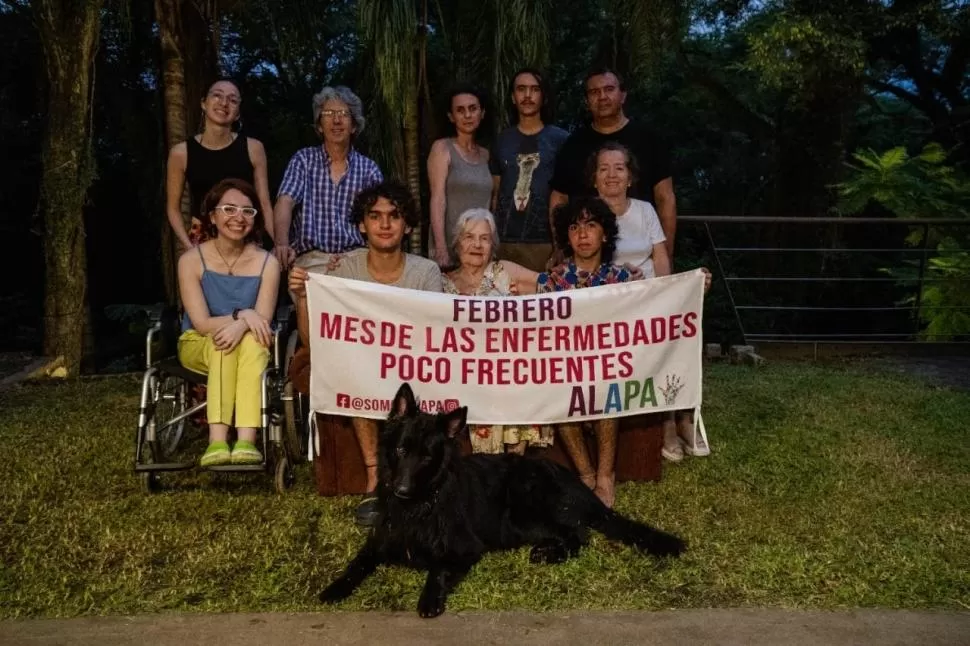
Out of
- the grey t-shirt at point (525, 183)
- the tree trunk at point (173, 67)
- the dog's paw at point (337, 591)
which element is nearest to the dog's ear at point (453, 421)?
the dog's paw at point (337, 591)

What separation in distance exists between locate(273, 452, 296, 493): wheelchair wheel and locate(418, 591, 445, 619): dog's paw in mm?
1489

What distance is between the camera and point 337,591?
9.23 feet

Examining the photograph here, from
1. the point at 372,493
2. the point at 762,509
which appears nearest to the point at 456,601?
the point at 372,493

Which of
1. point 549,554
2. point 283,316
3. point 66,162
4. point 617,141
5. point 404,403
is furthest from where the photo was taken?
point 66,162

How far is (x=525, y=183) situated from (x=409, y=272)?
106 cm

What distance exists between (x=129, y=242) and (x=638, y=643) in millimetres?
15779

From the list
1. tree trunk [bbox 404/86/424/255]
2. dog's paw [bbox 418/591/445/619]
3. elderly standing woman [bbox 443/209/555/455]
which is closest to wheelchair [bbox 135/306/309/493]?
elderly standing woman [bbox 443/209/555/455]

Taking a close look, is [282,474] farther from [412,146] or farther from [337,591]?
[412,146]

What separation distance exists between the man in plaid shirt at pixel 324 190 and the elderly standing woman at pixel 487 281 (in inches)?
31.1

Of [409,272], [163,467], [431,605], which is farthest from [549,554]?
[163,467]

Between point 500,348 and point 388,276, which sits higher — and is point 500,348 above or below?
below

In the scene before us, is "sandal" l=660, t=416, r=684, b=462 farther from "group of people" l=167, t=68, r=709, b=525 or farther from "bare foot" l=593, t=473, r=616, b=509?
"bare foot" l=593, t=473, r=616, b=509

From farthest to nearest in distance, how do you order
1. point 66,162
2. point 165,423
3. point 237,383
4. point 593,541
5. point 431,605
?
point 66,162 < point 165,423 < point 237,383 < point 593,541 < point 431,605

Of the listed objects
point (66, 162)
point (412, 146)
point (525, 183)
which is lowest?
point (525, 183)
